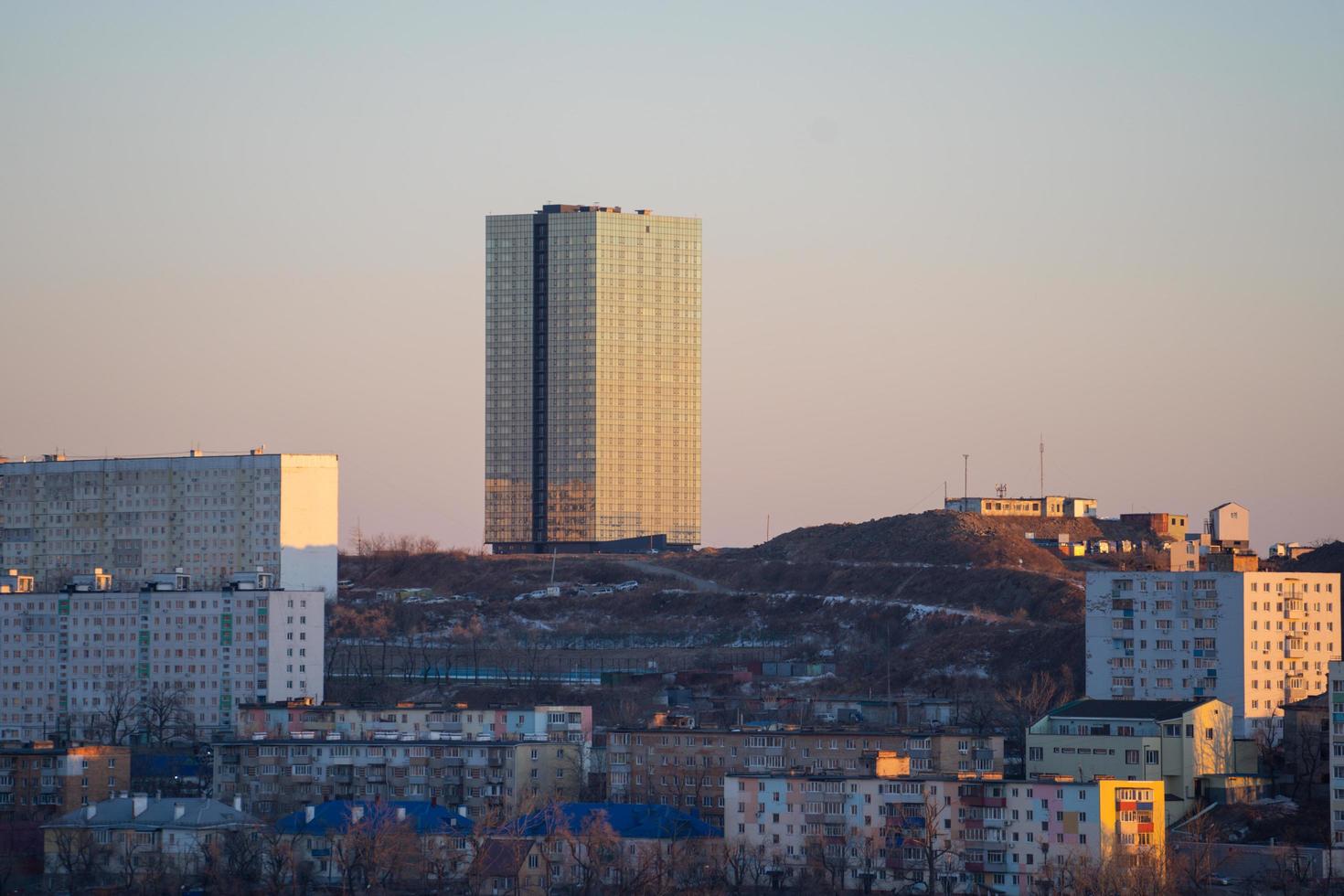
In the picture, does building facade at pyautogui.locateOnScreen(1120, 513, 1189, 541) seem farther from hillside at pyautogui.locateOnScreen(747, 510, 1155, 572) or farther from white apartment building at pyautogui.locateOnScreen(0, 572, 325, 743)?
white apartment building at pyautogui.locateOnScreen(0, 572, 325, 743)

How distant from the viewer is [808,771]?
70500 mm

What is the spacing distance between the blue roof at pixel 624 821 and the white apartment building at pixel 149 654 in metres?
32.6

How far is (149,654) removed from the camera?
101 meters

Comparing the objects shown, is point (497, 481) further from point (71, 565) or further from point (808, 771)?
point (808, 771)

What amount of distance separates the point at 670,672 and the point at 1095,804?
154 feet

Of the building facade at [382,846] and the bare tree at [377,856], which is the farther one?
the building facade at [382,846]

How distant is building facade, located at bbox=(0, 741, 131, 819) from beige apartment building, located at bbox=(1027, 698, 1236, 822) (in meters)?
Answer: 28.1

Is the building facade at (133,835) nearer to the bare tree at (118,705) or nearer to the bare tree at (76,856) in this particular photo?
the bare tree at (76,856)

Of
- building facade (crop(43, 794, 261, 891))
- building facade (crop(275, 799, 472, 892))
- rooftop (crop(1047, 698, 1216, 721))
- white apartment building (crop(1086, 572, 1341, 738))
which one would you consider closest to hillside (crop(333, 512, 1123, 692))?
white apartment building (crop(1086, 572, 1341, 738))

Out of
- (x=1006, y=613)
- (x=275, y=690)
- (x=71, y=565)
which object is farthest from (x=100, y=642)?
(x=1006, y=613)

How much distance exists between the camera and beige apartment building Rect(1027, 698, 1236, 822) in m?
71.2

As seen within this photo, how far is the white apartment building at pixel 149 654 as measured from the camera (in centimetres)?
9881

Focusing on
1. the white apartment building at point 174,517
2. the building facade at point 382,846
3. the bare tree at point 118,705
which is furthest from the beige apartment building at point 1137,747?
the white apartment building at point 174,517

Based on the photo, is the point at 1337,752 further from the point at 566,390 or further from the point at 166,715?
the point at 566,390
